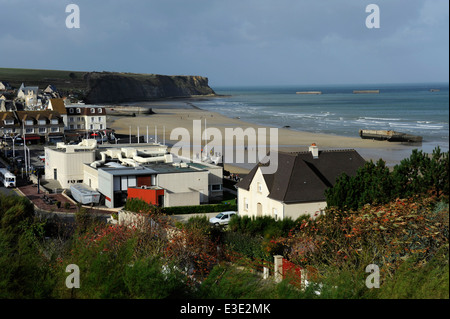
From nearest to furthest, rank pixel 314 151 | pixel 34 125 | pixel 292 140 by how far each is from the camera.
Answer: pixel 314 151 → pixel 292 140 → pixel 34 125

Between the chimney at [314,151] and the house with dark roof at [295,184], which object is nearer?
the house with dark roof at [295,184]

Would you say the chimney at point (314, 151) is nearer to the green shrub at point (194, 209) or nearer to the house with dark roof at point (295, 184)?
the house with dark roof at point (295, 184)

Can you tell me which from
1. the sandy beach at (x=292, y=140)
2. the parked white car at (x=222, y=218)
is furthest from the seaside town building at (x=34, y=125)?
the parked white car at (x=222, y=218)

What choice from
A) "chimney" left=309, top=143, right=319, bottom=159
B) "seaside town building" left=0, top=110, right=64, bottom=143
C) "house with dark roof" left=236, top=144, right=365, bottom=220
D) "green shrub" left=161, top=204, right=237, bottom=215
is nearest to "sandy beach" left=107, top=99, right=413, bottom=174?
"seaside town building" left=0, top=110, right=64, bottom=143

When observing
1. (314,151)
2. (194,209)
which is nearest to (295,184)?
(314,151)

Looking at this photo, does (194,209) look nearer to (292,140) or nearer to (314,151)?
(314,151)

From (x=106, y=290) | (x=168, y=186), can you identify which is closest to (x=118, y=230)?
(x=106, y=290)

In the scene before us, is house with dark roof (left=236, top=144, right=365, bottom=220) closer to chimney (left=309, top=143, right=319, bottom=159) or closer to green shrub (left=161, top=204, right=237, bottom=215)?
chimney (left=309, top=143, right=319, bottom=159)

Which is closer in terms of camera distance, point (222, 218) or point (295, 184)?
point (295, 184)

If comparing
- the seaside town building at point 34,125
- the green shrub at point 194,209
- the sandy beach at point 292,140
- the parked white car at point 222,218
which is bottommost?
the parked white car at point 222,218
